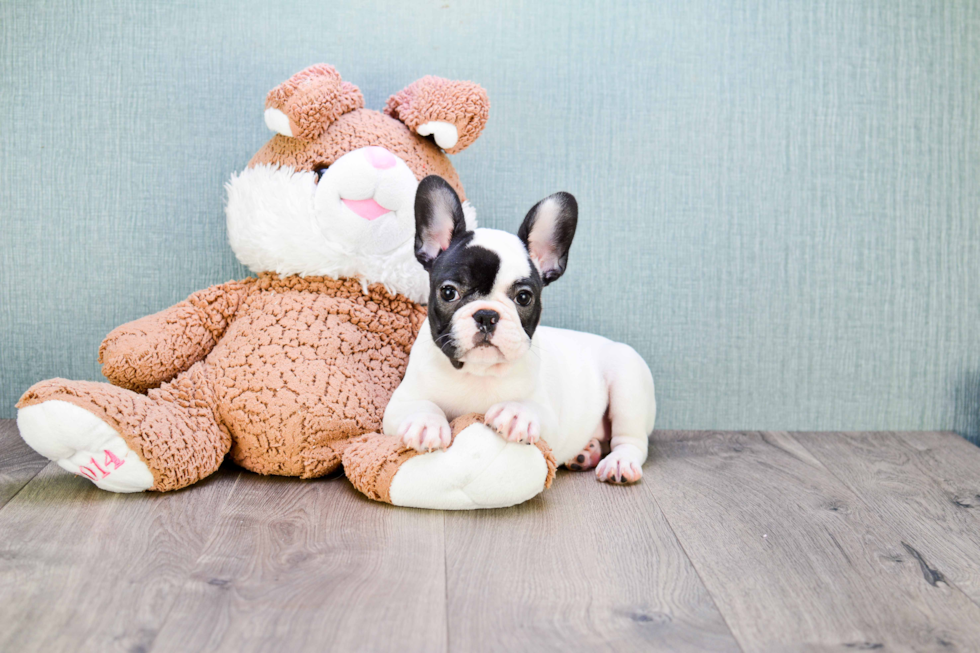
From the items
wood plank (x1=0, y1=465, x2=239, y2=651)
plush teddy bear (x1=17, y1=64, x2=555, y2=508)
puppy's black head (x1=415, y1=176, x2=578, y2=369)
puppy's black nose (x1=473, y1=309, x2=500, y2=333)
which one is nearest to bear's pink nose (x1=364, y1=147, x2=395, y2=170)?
plush teddy bear (x1=17, y1=64, x2=555, y2=508)

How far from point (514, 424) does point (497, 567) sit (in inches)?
10.4

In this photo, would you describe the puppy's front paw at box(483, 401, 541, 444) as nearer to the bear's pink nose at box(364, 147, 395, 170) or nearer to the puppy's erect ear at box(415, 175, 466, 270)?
the puppy's erect ear at box(415, 175, 466, 270)

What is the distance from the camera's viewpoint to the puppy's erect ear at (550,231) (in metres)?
1.40

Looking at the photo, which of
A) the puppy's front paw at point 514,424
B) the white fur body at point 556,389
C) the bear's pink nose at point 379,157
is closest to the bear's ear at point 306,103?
the bear's pink nose at point 379,157

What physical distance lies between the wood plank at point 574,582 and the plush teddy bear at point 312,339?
3.5 inches

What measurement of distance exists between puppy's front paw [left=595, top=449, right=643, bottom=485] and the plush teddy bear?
0.77 feet

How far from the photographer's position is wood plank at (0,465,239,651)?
0.95 m

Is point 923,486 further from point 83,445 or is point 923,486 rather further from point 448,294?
point 83,445

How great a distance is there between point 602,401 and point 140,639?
3.40ft

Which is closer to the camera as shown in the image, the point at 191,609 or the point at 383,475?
the point at 191,609

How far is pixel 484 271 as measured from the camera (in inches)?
52.9

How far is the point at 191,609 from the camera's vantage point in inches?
39.8

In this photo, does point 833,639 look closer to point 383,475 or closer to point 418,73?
point 383,475

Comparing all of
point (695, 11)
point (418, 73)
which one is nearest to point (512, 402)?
point (418, 73)
